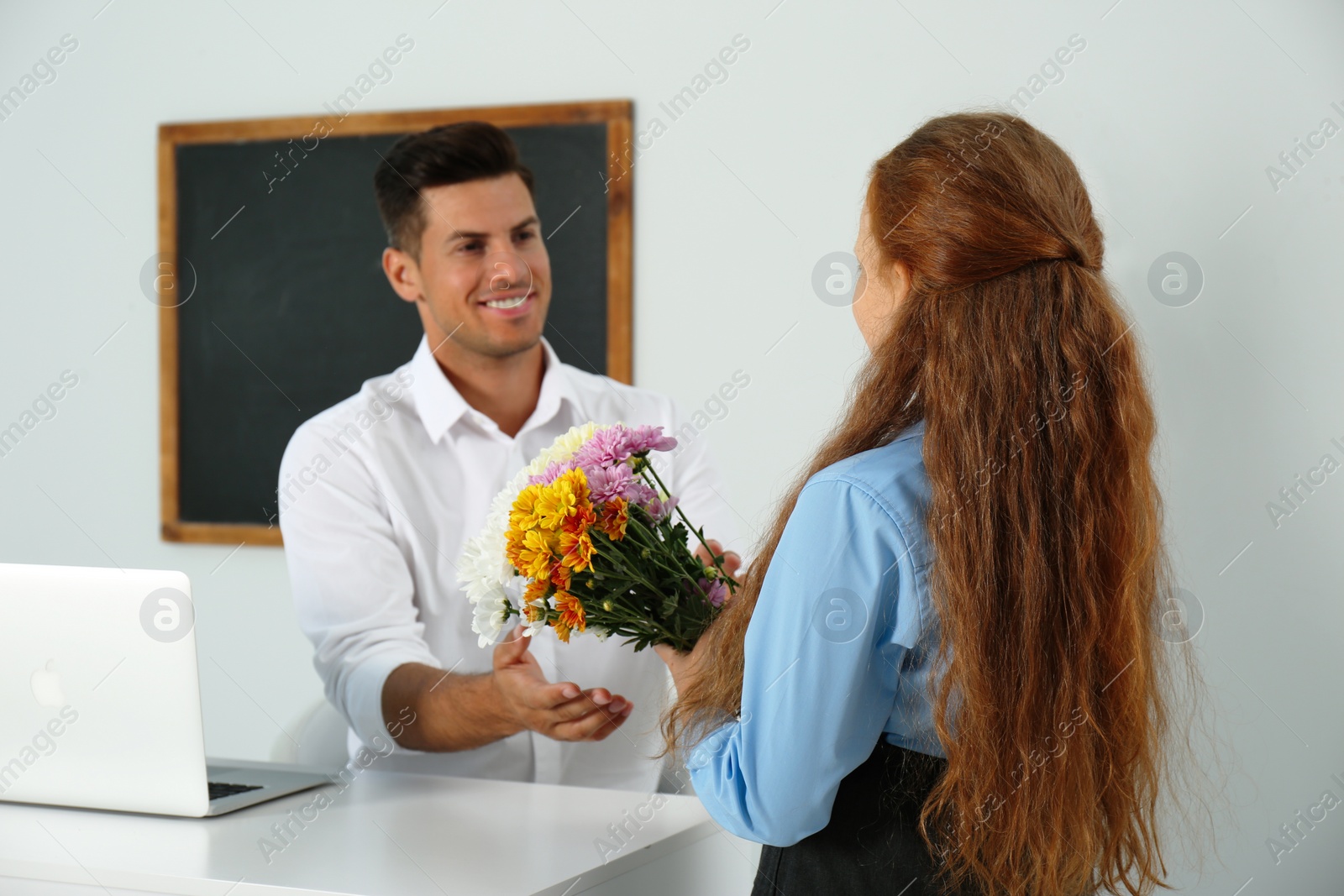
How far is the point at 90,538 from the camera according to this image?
2.92 m

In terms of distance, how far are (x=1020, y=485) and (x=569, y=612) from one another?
23.3 inches

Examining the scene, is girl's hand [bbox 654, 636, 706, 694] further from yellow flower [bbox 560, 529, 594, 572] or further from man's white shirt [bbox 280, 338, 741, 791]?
man's white shirt [bbox 280, 338, 741, 791]

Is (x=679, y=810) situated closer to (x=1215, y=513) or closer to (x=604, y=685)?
(x=604, y=685)

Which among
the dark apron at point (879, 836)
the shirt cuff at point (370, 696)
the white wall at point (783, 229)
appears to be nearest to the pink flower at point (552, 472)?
the dark apron at point (879, 836)

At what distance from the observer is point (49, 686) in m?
1.53

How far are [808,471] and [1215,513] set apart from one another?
1201 millimetres

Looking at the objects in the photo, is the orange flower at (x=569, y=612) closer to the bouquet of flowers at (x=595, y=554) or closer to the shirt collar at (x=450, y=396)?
the bouquet of flowers at (x=595, y=554)

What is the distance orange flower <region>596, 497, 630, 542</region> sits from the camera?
4.60 feet

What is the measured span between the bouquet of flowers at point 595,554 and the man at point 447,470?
730 millimetres

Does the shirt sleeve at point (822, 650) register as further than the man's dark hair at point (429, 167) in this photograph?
No

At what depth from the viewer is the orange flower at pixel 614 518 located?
140cm

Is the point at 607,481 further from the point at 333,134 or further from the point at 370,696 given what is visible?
the point at 333,134

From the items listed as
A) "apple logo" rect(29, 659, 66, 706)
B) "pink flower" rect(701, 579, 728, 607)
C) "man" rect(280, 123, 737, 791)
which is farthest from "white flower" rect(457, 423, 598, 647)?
"man" rect(280, 123, 737, 791)

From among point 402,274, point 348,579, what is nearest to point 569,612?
point 348,579
